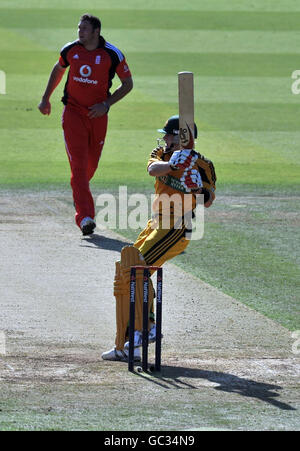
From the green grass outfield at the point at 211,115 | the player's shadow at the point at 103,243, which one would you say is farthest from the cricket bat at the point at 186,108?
the player's shadow at the point at 103,243

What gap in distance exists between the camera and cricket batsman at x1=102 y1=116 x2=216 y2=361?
676 centimetres

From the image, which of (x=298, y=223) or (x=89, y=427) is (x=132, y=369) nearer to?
(x=89, y=427)

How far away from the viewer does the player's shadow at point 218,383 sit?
20.0 ft

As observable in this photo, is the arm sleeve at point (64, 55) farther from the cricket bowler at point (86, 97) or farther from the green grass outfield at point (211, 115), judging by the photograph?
the green grass outfield at point (211, 115)

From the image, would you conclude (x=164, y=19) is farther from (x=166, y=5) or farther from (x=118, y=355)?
(x=118, y=355)

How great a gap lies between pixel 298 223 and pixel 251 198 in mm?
1593

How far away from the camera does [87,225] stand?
34.5 ft

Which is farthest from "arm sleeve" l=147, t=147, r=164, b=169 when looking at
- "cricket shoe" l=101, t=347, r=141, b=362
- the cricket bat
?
"cricket shoe" l=101, t=347, r=141, b=362

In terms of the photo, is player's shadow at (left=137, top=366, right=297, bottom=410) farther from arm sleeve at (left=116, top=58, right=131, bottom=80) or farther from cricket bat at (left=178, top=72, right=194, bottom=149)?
arm sleeve at (left=116, top=58, right=131, bottom=80)

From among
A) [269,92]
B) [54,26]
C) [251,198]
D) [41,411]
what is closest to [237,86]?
[269,92]

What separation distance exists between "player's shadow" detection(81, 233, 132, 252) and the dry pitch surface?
20 millimetres

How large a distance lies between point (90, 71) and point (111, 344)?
427 centimetres
